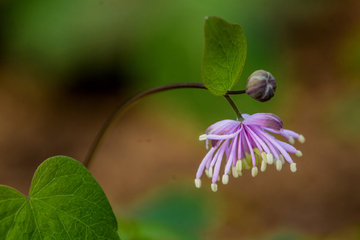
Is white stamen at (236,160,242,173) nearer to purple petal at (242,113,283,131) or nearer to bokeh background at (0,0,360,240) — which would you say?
purple petal at (242,113,283,131)


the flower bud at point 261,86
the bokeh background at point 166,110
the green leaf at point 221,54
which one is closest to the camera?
the green leaf at point 221,54

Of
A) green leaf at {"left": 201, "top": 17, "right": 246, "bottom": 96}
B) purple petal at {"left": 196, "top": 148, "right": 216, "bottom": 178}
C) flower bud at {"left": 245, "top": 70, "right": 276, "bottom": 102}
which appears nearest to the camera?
green leaf at {"left": 201, "top": 17, "right": 246, "bottom": 96}

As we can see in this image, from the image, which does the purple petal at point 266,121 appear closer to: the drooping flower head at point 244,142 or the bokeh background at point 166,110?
the drooping flower head at point 244,142

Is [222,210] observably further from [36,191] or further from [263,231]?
[36,191]

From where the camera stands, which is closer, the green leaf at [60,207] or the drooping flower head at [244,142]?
the green leaf at [60,207]

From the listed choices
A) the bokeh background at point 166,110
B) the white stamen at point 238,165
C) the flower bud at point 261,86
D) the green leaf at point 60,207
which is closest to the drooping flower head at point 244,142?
the white stamen at point 238,165

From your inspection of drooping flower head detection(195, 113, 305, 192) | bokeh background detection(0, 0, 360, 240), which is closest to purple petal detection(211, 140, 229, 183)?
drooping flower head detection(195, 113, 305, 192)
